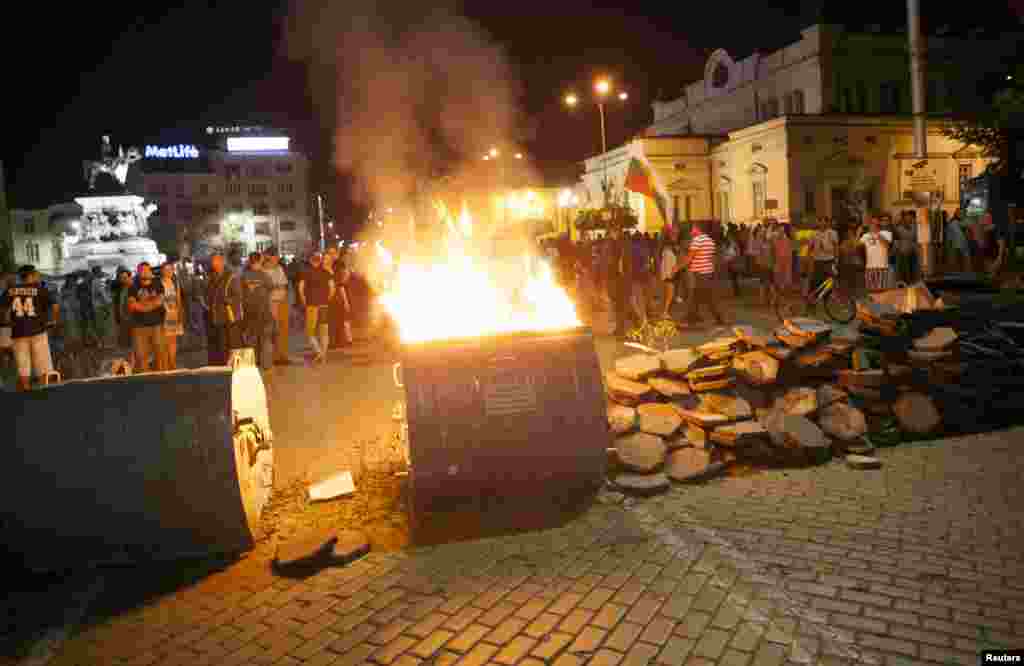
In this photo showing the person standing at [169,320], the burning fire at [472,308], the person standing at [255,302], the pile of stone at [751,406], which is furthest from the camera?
the person standing at [255,302]

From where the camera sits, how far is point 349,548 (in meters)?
4.86

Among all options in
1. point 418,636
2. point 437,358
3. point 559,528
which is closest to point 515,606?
point 418,636

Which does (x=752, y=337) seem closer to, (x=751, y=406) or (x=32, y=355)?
(x=751, y=406)

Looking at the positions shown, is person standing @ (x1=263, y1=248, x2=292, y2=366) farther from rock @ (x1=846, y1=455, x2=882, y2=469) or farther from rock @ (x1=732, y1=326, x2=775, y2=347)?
rock @ (x1=846, y1=455, x2=882, y2=469)

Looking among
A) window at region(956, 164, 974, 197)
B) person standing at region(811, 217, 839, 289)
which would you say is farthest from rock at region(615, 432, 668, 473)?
window at region(956, 164, 974, 197)

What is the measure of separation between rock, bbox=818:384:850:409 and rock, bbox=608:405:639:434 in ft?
6.20

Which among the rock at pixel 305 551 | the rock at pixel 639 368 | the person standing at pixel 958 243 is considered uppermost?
the person standing at pixel 958 243

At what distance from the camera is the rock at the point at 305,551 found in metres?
4.66

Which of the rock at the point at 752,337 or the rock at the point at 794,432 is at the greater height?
the rock at the point at 752,337

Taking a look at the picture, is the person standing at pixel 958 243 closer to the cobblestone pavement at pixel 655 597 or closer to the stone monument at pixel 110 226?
the cobblestone pavement at pixel 655 597

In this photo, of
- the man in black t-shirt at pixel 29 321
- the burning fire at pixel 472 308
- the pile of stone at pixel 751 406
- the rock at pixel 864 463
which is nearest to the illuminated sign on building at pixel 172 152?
the man in black t-shirt at pixel 29 321

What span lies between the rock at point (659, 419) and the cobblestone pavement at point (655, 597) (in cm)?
105

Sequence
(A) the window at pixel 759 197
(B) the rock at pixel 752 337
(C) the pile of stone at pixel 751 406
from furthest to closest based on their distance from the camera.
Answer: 1. (A) the window at pixel 759 197
2. (B) the rock at pixel 752 337
3. (C) the pile of stone at pixel 751 406

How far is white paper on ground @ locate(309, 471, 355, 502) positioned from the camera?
605 cm
